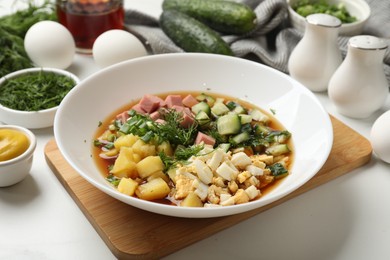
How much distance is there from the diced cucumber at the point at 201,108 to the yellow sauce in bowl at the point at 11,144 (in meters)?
0.67

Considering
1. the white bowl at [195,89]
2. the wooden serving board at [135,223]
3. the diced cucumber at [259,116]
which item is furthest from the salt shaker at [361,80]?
the wooden serving board at [135,223]

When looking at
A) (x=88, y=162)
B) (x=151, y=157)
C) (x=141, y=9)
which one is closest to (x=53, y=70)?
(x=88, y=162)

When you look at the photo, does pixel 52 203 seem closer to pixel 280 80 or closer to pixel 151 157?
pixel 151 157

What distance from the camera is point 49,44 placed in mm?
2654

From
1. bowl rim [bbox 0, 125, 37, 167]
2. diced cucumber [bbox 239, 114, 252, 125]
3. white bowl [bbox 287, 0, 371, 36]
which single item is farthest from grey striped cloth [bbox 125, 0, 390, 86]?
bowl rim [bbox 0, 125, 37, 167]

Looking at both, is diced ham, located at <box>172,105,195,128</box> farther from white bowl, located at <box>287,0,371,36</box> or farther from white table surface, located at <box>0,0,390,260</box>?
white bowl, located at <box>287,0,371,36</box>

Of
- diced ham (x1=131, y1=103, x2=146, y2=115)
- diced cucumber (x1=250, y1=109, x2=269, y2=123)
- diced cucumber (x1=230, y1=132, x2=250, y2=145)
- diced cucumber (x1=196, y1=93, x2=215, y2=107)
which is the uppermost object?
diced cucumber (x1=230, y1=132, x2=250, y2=145)

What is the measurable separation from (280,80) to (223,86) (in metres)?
0.27

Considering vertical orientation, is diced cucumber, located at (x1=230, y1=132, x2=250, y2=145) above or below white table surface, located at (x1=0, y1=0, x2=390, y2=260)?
above

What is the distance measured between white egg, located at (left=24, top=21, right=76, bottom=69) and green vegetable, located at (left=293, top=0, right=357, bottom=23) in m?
1.24

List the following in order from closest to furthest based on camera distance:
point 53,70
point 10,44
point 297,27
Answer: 1. point 53,70
2. point 10,44
3. point 297,27

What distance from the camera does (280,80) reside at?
2.35 meters

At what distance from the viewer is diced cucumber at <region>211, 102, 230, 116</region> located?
2.28 m

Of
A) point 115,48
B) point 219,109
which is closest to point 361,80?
point 219,109
